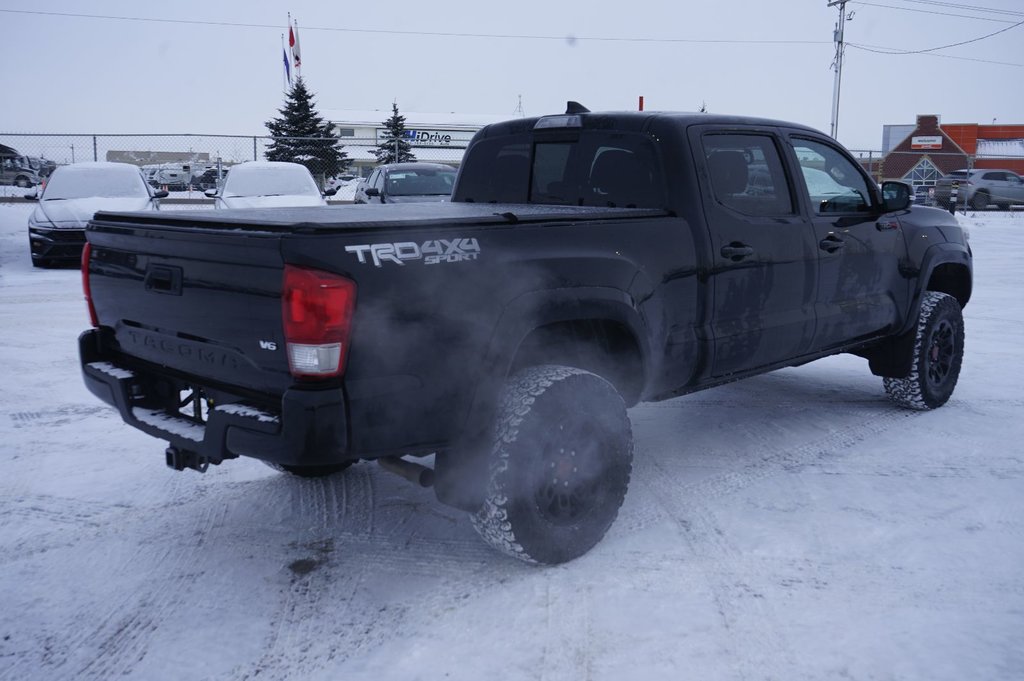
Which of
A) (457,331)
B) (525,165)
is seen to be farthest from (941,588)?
(525,165)

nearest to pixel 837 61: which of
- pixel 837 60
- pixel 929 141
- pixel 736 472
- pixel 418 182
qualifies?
pixel 837 60

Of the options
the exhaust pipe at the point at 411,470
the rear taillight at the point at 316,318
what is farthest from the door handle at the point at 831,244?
the rear taillight at the point at 316,318

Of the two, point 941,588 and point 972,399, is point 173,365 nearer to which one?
point 941,588

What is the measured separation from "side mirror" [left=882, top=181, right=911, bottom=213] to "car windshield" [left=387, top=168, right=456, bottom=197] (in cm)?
1031

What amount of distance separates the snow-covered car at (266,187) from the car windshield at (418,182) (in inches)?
56.1

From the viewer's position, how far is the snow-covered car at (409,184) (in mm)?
14891

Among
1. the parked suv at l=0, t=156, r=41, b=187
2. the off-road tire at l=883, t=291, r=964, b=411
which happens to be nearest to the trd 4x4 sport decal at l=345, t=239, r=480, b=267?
the off-road tire at l=883, t=291, r=964, b=411

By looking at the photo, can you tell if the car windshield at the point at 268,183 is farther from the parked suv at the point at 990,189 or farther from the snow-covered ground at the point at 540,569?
the parked suv at the point at 990,189

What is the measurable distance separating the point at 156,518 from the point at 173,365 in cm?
107

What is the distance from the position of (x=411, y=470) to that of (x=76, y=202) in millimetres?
11889

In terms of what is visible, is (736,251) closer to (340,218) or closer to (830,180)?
(830,180)

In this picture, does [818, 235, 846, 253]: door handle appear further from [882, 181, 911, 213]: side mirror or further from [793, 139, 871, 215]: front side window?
[882, 181, 911, 213]: side mirror

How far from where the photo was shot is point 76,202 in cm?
1323

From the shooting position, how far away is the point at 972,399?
6266 millimetres
